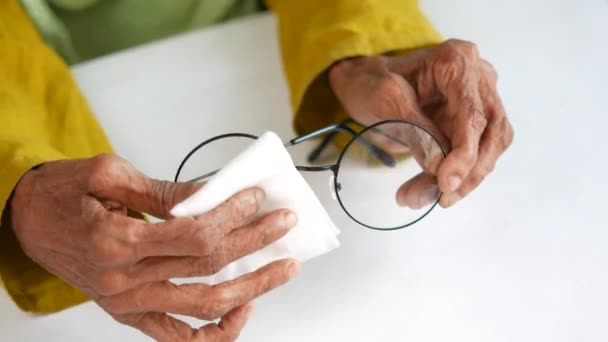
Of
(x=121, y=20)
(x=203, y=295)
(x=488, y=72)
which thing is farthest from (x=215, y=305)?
(x=121, y=20)

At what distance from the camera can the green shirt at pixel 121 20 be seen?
28.0 inches

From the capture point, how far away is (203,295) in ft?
1.42

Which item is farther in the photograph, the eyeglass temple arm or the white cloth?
the eyeglass temple arm

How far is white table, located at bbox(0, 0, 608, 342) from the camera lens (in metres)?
0.54

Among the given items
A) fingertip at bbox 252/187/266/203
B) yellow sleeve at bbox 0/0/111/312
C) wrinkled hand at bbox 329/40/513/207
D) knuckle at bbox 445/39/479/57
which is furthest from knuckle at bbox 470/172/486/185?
yellow sleeve at bbox 0/0/111/312

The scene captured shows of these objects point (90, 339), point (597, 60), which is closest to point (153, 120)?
point (90, 339)

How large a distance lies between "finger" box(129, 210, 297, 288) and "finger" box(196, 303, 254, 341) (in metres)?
0.05

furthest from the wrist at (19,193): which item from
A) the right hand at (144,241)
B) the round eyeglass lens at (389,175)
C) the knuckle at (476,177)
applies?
the knuckle at (476,177)

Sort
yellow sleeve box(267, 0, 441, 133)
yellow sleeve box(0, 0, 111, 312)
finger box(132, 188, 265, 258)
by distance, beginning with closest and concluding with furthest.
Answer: finger box(132, 188, 265, 258) → yellow sleeve box(0, 0, 111, 312) → yellow sleeve box(267, 0, 441, 133)

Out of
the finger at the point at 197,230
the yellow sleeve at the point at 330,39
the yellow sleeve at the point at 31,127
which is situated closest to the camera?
the finger at the point at 197,230

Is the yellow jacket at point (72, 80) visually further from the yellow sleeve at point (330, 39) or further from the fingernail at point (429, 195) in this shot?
the fingernail at point (429, 195)

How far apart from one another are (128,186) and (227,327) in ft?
0.41

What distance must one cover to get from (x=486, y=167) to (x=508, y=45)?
9.5 inches

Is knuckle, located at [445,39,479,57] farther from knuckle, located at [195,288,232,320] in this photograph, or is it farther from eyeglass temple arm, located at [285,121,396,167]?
knuckle, located at [195,288,232,320]
